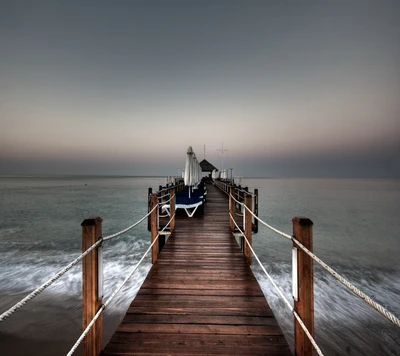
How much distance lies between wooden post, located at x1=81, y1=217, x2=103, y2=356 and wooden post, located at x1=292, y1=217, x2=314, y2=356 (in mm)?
1730

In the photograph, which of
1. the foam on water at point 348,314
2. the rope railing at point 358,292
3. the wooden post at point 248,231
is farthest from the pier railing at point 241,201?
the rope railing at point 358,292

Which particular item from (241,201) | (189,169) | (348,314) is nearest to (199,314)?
(348,314)

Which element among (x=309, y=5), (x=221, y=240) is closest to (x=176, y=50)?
(x=309, y=5)

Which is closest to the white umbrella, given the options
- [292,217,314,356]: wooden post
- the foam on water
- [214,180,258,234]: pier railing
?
[214,180,258,234]: pier railing

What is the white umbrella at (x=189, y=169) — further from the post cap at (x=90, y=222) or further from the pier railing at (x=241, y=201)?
the post cap at (x=90, y=222)

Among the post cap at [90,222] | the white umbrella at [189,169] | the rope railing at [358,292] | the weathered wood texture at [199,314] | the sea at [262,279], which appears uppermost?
the white umbrella at [189,169]

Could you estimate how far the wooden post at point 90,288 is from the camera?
1.62 meters

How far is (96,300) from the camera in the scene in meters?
1.67

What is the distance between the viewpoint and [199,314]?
2.31 metres

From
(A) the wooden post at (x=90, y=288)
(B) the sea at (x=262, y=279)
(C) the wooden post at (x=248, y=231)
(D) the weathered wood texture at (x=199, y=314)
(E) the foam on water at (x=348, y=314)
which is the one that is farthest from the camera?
(B) the sea at (x=262, y=279)

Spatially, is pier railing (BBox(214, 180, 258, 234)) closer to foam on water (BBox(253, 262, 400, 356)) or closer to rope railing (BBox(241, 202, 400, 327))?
foam on water (BBox(253, 262, 400, 356))

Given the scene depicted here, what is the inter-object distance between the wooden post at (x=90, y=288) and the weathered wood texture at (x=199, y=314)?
21 cm

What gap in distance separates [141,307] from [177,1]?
17512mm

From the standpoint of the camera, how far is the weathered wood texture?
1.83 m
